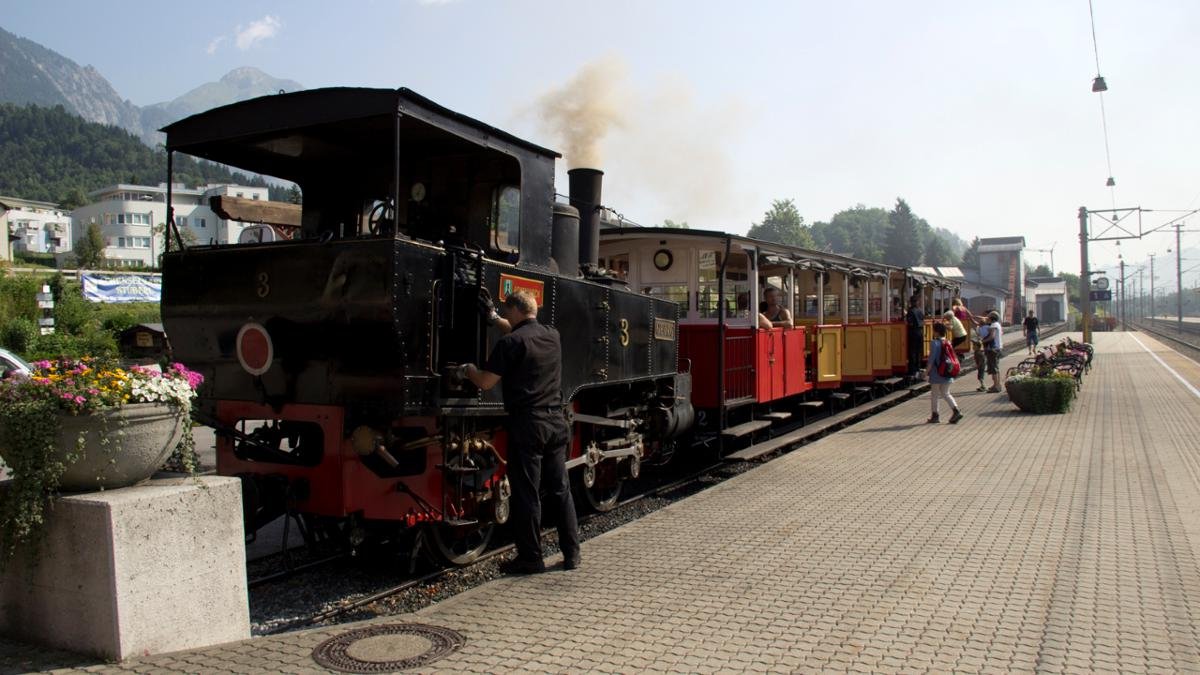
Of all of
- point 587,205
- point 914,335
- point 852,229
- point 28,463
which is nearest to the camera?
point 28,463

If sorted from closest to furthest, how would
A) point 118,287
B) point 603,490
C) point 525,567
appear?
point 525,567
point 603,490
point 118,287

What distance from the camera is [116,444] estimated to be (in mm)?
3840

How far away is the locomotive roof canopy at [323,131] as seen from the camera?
4832 mm

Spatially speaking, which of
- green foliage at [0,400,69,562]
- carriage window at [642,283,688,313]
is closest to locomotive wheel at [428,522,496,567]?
green foliage at [0,400,69,562]

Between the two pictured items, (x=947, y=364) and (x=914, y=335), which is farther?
(x=914, y=335)

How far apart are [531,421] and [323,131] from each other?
2354 mm

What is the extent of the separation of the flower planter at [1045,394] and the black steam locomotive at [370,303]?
976 cm

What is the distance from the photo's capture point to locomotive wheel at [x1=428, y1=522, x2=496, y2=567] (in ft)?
18.6

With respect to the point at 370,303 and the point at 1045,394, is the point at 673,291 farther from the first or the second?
the point at 1045,394

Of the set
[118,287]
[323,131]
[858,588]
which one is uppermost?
[118,287]

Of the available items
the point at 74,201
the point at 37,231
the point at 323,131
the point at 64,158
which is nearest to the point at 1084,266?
the point at 323,131

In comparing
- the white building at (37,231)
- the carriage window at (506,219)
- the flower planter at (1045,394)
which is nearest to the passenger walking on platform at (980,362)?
the flower planter at (1045,394)

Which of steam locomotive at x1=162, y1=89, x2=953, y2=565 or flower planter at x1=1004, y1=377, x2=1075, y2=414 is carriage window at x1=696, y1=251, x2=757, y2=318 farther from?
flower planter at x1=1004, y1=377, x2=1075, y2=414

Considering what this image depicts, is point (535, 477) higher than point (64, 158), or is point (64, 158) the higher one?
point (64, 158)
